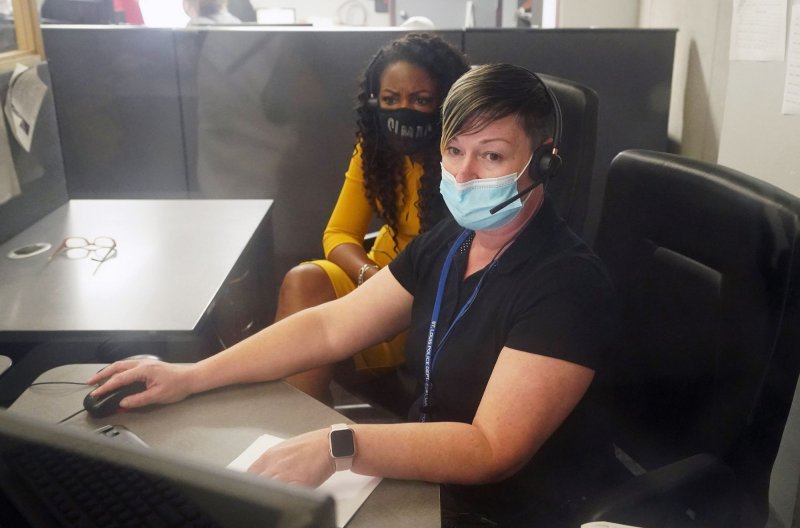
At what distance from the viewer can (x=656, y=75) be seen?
2670 millimetres

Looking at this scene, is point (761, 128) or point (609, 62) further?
point (609, 62)

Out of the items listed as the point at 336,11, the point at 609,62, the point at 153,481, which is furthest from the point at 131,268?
the point at 336,11

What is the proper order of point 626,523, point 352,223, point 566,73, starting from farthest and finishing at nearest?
1. point 566,73
2. point 352,223
3. point 626,523

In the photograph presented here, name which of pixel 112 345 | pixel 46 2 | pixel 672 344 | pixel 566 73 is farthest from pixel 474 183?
pixel 46 2

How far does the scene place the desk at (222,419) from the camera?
902mm

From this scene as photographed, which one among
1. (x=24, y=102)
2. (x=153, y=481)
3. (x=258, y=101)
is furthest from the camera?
(x=258, y=101)

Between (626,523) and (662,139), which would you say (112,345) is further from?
(662,139)

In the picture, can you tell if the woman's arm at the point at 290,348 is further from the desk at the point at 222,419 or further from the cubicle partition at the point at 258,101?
the cubicle partition at the point at 258,101

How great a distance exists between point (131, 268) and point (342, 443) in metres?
0.79

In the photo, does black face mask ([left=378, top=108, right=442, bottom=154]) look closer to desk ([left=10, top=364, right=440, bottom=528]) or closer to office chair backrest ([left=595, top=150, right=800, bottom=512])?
office chair backrest ([left=595, top=150, right=800, bottom=512])

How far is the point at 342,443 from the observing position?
0.90m

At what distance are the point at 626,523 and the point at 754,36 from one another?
1.36m

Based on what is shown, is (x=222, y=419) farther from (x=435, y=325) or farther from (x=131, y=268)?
(x=131, y=268)

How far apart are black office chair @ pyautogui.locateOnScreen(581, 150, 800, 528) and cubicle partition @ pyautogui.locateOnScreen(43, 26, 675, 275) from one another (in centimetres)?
157
